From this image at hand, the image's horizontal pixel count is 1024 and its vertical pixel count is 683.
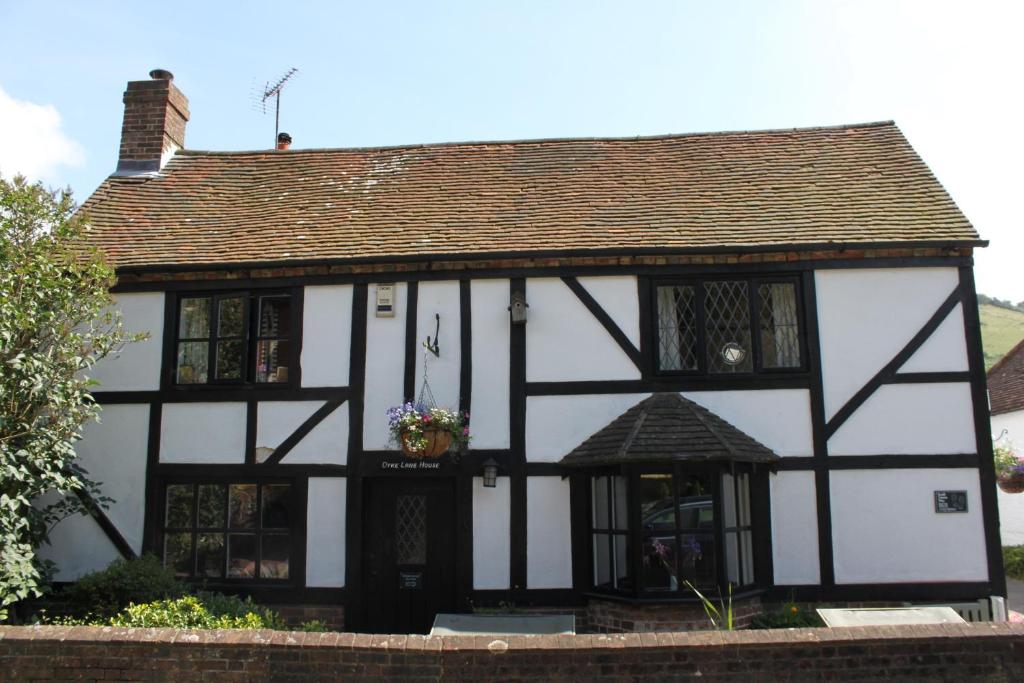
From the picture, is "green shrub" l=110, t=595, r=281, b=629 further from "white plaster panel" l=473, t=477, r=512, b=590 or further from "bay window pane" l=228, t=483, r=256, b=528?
"white plaster panel" l=473, t=477, r=512, b=590

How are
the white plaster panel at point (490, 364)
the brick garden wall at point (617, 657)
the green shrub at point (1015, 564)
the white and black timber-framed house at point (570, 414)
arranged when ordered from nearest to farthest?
1. the brick garden wall at point (617, 657)
2. the white and black timber-framed house at point (570, 414)
3. the white plaster panel at point (490, 364)
4. the green shrub at point (1015, 564)

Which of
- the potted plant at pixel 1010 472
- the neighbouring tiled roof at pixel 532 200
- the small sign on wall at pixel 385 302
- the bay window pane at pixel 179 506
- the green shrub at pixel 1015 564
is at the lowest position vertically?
the green shrub at pixel 1015 564

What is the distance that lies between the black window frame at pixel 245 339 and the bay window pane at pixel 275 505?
124 centimetres

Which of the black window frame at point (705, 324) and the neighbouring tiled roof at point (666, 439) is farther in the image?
the black window frame at point (705, 324)

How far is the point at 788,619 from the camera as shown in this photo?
27.7 feet

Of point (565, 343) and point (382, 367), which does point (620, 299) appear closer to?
point (565, 343)

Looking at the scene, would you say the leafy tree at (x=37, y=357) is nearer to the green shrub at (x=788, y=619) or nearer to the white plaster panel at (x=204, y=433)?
the white plaster panel at (x=204, y=433)

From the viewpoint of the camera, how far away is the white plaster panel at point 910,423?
9.20m

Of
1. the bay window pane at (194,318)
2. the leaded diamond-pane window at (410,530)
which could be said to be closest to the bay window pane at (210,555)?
the leaded diamond-pane window at (410,530)

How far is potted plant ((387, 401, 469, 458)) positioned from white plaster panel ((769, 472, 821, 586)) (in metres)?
3.77

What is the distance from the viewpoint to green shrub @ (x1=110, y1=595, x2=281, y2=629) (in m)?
7.53

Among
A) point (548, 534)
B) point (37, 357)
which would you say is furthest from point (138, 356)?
point (548, 534)

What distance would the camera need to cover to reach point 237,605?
28.2ft

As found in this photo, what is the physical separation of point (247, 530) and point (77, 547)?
2.12 m
